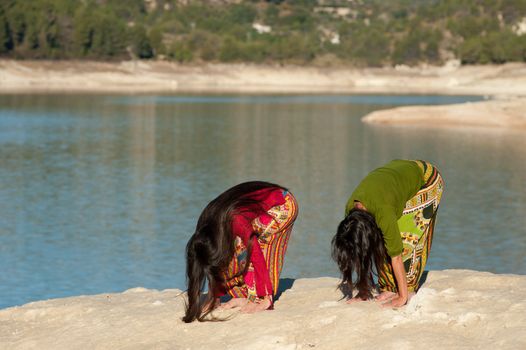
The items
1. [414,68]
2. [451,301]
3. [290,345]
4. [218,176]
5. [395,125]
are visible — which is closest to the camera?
[290,345]

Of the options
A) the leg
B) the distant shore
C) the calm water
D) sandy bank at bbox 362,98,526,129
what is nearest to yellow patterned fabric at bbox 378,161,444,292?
the leg

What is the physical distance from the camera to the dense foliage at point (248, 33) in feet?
307

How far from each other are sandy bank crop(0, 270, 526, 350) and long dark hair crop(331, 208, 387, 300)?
255 millimetres

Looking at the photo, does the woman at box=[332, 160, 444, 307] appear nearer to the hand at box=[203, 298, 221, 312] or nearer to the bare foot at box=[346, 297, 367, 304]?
the bare foot at box=[346, 297, 367, 304]

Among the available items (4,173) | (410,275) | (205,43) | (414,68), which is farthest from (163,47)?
(410,275)

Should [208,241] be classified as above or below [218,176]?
above

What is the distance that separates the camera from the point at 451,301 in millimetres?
6359

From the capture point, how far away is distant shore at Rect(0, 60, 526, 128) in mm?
75812

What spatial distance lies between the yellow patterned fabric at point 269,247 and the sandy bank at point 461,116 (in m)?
28.9

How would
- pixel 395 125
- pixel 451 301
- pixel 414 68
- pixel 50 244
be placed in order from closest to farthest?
1. pixel 451 301
2. pixel 50 244
3. pixel 395 125
4. pixel 414 68

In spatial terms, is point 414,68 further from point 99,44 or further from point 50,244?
point 50,244

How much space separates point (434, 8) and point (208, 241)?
123m

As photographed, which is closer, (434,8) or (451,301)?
(451,301)

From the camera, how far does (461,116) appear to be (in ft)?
120
